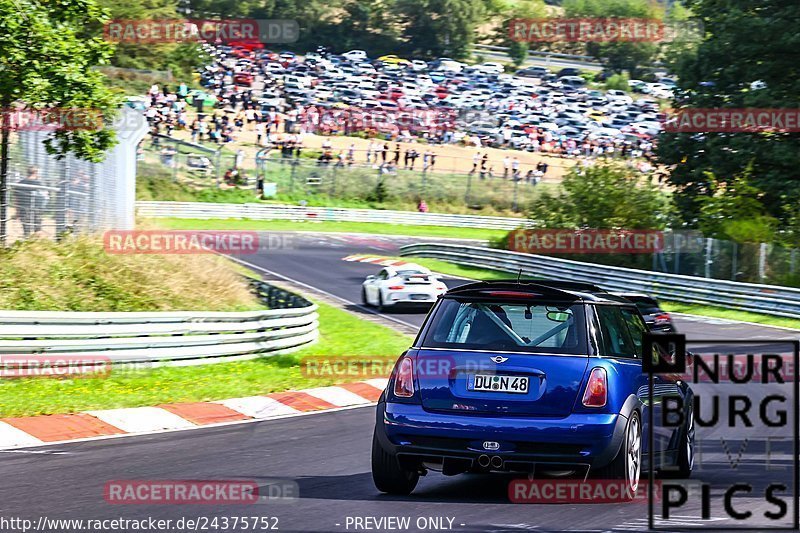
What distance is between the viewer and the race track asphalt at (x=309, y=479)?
720cm

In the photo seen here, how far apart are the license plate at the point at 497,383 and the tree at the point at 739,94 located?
32.3m

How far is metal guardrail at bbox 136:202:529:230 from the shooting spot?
170ft

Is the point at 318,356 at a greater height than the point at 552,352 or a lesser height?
lesser

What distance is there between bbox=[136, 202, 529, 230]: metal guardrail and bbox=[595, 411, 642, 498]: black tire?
40.8m

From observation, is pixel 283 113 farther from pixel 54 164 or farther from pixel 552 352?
pixel 552 352

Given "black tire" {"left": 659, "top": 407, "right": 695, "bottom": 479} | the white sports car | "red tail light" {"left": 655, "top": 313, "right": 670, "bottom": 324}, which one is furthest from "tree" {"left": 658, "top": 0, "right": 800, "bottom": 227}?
"black tire" {"left": 659, "top": 407, "right": 695, "bottom": 479}

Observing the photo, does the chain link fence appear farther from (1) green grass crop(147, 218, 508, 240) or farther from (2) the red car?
(2) the red car

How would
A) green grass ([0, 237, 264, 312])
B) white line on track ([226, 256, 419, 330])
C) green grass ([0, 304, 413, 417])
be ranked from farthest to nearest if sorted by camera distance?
white line on track ([226, 256, 419, 330]) → green grass ([0, 237, 264, 312]) → green grass ([0, 304, 413, 417])

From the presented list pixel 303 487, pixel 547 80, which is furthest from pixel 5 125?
pixel 547 80

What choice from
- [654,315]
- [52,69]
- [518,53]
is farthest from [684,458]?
[518,53]

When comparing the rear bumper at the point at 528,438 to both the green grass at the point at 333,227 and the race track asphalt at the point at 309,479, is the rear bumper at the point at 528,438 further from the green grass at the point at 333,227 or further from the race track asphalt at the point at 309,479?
the green grass at the point at 333,227

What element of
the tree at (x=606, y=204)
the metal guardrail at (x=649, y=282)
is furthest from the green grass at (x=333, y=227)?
the metal guardrail at (x=649, y=282)

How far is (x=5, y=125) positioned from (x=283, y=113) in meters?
51.7

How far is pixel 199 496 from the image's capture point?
311 inches
